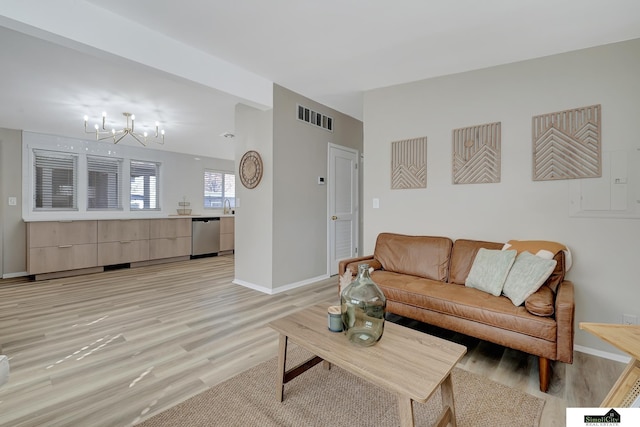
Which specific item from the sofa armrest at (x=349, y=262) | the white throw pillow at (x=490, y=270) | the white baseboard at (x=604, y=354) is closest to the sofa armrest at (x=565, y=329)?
the white throw pillow at (x=490, y=270)

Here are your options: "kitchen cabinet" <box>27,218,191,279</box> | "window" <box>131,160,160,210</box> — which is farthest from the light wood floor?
"window" <box>131,160,160,210</box>

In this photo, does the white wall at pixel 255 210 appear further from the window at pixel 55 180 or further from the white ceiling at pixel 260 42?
the window at pixel 55 180

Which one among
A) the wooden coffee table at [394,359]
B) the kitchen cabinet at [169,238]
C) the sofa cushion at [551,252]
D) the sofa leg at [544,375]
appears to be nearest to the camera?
the wooden coffee table at [394,359]

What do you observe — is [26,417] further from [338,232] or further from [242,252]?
[338,232]

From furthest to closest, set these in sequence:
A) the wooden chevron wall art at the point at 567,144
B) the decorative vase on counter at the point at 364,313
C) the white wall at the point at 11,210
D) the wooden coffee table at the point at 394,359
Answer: the white wall at the point at 11,210 < the wooden chevron wall art at the point at 567,144 < the decorative vase on counter at the point at 364,313 < the wooden coffee table at the point at 394,359

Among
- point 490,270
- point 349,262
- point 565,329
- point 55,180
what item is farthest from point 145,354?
point 55,180

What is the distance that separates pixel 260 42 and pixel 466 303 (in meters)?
2.74

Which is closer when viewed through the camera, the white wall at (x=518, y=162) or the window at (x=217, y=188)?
the white wall at (x=518, y=162)

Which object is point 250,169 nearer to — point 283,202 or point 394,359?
point 283,202

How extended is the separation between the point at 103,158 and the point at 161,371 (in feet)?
17.0

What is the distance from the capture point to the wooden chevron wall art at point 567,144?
2.35m

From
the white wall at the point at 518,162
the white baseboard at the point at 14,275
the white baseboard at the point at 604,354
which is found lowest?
the white baseboard at the point at 604,354

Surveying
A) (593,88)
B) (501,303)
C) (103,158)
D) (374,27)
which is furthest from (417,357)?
(103,158)

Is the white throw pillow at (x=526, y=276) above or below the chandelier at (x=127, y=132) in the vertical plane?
below
